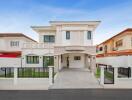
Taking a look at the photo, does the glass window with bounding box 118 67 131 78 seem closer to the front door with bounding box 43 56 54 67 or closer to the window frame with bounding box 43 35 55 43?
the front door with bounding box 43 56 54 67

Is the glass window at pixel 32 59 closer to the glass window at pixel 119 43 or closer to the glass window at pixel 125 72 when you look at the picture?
the glass window at pixel 119 43

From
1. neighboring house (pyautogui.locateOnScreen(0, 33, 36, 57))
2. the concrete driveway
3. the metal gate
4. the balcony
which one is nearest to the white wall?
the balcony

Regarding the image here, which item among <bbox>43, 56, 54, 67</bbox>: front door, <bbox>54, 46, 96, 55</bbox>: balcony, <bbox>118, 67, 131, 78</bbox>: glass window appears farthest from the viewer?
<bbox>43, 56, 54, 67</bbox>: front door

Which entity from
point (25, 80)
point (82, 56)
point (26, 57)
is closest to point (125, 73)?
point (25, 80)

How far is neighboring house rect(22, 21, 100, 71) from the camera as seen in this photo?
28.8 m

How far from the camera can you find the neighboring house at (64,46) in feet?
94.5

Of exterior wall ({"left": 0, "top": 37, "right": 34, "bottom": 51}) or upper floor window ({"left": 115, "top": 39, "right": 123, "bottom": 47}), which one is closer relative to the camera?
upper floor window ({"left": 115, "top": 39, "right": 123, "bottom": 47})

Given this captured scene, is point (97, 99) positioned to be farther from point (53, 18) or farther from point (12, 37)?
point (12, 37)

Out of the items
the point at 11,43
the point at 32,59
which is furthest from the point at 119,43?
the point at 11,43

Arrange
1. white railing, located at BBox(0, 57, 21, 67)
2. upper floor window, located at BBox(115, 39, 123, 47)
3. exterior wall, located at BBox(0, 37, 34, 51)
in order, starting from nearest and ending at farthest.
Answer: white railing, located at BBox(0, 57, 21, 67) → upper floor window, located at BBox(115, 39, 123, 47) → exterior wall, located at BBox(0, 37, 34, 51)

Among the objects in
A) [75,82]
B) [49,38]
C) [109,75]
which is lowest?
[75,82]

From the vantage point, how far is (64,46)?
2881 centimetres

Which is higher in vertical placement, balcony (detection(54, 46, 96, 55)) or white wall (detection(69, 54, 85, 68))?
balcony (detection(54, 46, 96, 55))

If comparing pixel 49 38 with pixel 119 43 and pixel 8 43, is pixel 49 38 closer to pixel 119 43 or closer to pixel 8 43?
pixel 119 43
